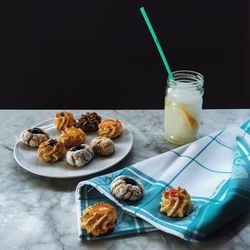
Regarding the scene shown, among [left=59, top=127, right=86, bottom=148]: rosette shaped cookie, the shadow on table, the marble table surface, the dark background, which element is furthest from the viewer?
the dark background

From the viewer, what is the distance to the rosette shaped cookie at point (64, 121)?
3.71 feet

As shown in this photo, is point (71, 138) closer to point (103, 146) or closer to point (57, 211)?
point (103, 146)

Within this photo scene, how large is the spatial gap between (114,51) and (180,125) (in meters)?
0.98

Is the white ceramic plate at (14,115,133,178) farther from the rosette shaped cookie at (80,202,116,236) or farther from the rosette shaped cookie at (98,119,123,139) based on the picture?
→ the rosette shaped cookie at (80,202,116,236)

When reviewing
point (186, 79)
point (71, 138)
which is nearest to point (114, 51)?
point (186, 79)

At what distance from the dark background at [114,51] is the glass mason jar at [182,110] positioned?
0.91 metres

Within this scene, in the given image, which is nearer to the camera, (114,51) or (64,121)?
(64,121)

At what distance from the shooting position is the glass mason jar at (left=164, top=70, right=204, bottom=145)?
110 cm

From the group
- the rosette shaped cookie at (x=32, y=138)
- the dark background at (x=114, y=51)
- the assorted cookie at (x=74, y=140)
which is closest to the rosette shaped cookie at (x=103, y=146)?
the assorted cookie at (x=74, y=140)

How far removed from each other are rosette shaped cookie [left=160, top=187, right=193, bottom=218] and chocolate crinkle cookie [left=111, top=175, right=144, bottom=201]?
50 mm

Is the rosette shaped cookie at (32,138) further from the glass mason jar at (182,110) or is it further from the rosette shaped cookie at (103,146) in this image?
the glass mason jar at (182,110)

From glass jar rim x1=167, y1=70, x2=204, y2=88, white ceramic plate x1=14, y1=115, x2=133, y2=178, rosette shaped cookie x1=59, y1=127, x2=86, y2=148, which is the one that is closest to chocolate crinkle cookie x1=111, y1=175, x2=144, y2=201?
white ceramic plate x1=14, y1=115, x2=133, y2=178

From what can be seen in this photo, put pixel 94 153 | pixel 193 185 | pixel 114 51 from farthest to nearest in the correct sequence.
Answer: pixel 114 51, pixel 94 153, pixel 193 185

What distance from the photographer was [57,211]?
33.8 inches
